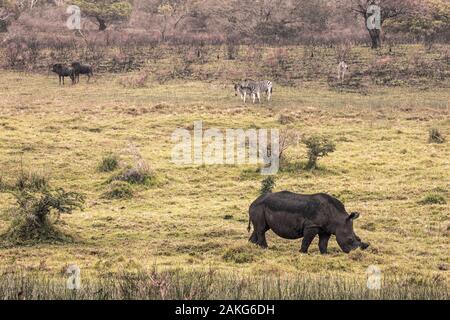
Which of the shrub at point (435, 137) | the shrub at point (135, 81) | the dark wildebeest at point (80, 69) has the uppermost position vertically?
the dark wildebeest at point (80, 69)

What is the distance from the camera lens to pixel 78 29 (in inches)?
2099

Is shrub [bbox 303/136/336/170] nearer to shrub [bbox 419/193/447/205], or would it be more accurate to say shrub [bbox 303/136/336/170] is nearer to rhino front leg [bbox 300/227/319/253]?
shrub [bbox 419/193/447/205]

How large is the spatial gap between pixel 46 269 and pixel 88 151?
12.0 metres

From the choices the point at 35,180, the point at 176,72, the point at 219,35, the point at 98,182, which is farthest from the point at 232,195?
the point at 219,35

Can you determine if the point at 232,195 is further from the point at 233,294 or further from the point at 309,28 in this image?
the point at 309,28

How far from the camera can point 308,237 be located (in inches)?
614

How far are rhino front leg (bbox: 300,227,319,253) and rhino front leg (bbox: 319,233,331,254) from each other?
21 centimetres

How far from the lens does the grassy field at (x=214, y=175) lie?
15.4 m

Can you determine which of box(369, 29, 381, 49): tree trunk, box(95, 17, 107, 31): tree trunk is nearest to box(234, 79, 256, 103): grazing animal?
box(369, 29, 381, 49): tree trunk

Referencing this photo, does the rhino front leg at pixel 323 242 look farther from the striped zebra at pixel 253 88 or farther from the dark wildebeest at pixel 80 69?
the dark wildebeest at pixel 80 69

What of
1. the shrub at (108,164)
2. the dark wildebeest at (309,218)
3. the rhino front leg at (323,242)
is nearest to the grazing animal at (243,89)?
the shrub at (108,164)

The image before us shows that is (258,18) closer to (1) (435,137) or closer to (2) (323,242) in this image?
(1) (435,137)

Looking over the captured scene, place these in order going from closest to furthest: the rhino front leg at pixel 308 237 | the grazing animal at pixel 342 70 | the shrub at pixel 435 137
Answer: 1. the rhino front leg at pixel 308 237
2. the shrub at pixel 435 137
3. the grazing animal at pixel 342 70

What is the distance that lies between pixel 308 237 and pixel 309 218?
0.39 meters
